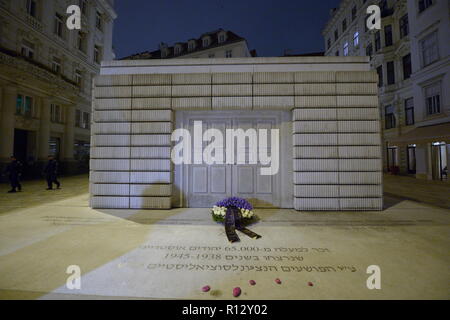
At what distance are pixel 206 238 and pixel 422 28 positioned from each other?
2166 centimetres

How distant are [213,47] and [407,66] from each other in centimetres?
2463

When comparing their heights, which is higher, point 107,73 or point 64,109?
point 64,109

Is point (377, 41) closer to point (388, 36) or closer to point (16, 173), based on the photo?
point (388, 36)

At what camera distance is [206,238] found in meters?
3.98

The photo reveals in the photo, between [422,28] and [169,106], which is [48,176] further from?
[422,28]

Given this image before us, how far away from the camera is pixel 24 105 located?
14.9 m

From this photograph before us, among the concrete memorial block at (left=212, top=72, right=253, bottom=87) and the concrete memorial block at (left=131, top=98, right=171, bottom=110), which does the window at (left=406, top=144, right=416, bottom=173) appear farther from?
the concrete memorial block at (left=131, top=98, right=171, bottom=110)

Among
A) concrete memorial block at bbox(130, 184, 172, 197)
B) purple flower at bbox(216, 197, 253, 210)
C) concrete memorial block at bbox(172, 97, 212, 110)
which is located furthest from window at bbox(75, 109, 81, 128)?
purple flower at bbox(216, 197, 253, 210)

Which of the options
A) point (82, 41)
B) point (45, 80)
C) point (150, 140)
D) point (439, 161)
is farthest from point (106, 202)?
point (82, 41)

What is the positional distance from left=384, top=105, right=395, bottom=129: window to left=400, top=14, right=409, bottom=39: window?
20.8ft

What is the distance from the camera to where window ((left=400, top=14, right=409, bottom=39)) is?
58.8ft

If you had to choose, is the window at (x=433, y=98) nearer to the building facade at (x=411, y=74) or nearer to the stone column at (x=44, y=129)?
the building facade at (x=411, y=74)

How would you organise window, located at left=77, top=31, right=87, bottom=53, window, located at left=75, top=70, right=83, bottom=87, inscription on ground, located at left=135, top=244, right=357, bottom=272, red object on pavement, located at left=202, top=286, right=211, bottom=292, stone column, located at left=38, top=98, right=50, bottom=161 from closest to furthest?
red object on pavement, located at left=202, top=286, right=211, bottom=292 < inscription on ground, located at left=135, top=244, right=357, bottom=272 < stone column, located at left=38, top=98, right=50, bottom=161 < window, located at left=75, top=70, right=83, bottom=87 < window, located at left=77, top=31, right=87, bottom=53

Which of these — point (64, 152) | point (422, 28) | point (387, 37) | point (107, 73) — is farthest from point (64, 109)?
point (387, 37)
